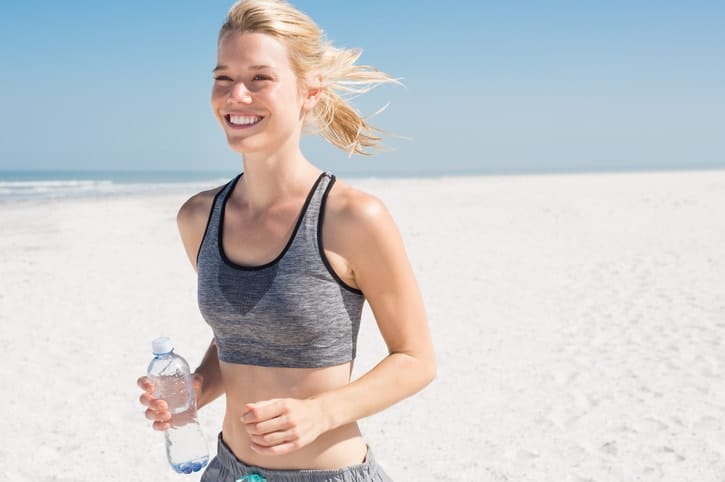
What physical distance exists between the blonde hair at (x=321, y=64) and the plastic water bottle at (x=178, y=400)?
0.78m

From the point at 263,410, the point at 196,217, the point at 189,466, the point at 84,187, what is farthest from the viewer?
the point at 84,187

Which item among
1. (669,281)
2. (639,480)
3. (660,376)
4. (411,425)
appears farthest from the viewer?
(669,281)

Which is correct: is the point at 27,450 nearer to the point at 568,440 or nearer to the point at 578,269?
the point at 568,440

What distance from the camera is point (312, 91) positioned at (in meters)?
1.87

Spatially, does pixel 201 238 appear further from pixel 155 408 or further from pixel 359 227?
pixel 359 227

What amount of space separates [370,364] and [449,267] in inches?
211

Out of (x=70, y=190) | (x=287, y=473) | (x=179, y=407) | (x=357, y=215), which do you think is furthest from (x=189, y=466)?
(x=70, y=190)

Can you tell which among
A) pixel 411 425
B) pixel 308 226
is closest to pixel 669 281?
pixel 411 425

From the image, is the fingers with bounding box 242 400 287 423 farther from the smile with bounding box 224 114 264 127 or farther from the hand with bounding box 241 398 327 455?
the smile with bounding box 224 114 264 127

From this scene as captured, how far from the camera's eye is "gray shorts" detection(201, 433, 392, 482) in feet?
5.81

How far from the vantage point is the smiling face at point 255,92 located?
5.64 ft

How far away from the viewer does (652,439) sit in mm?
5105

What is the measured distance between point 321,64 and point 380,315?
0.67 meters

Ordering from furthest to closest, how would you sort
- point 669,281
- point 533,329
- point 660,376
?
point 669,281
point 533,329
point 660,376
